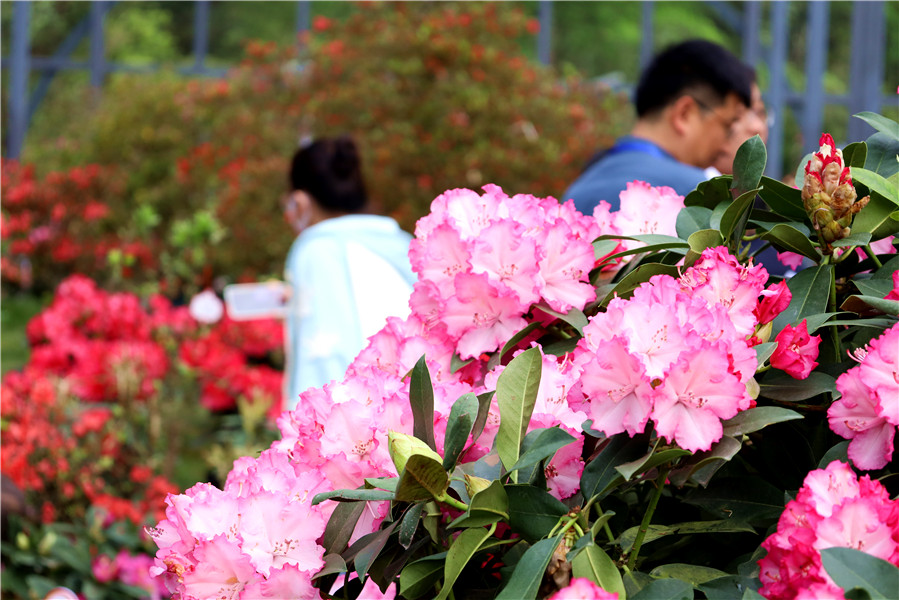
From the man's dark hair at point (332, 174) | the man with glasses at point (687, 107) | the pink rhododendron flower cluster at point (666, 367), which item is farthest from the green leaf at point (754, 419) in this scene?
the man's dark hair at point (332, 174)

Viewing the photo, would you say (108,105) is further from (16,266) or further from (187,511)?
(187,511)

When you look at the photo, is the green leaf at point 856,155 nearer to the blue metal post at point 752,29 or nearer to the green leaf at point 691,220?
the green leaf at point 691,220

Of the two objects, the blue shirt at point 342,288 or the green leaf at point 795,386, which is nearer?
the green leaf at point 795,386

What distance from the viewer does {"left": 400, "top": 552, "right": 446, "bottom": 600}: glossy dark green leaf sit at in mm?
619

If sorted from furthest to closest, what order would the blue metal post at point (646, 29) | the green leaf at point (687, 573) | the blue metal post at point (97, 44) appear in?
the blue metal post at point (97, 44) < the blue metal post at point (646, 29) < the green leaf at point (687, 573)

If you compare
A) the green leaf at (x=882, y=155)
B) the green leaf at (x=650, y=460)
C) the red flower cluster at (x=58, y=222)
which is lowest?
the red flower cluster at (x=58, y=222)

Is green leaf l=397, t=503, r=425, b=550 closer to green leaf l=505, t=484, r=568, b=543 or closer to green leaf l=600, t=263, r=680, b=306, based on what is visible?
green leaf l=505, t=484, r=568, b=543

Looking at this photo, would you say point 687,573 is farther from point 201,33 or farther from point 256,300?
point 201,33

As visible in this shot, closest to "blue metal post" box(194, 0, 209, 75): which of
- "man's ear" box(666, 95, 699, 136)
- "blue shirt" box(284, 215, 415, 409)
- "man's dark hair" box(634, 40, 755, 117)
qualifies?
"blue shirt" box(284, 215, 415, 409)

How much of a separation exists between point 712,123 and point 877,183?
1.94 meters

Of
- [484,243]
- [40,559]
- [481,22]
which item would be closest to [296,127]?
[481,22]

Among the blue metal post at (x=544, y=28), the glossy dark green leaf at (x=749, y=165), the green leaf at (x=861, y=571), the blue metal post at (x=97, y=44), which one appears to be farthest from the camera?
the blue metal post at (x=97, y=44)

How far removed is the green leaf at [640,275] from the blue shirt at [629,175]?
1.46 meters

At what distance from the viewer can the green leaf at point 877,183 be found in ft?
2.35
